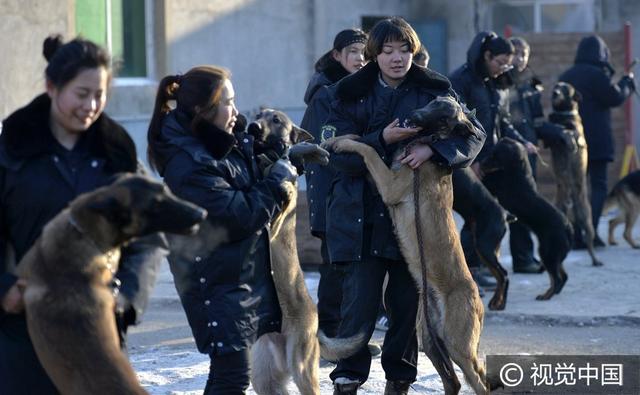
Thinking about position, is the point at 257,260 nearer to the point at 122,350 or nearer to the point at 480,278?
the point at 122,350

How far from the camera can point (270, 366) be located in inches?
216

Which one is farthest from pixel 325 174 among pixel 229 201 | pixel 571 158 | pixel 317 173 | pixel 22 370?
pixel 571 158

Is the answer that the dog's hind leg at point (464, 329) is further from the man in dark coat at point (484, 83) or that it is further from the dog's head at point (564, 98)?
the dog's head at point (564, 98)

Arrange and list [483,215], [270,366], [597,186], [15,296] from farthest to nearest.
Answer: [597,186], [483,215], [270,366], [15,296]

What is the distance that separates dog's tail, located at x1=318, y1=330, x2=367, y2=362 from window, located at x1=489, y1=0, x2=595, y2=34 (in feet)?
43.5

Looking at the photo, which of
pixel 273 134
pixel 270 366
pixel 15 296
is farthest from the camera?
pixel 270 366

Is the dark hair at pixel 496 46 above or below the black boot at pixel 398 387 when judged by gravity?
above

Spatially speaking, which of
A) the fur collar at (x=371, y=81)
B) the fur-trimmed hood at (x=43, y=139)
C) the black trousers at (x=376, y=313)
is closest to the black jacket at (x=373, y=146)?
the fur collar at (x=371, y=81)

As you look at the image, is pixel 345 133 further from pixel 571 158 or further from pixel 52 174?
pixel 571 158

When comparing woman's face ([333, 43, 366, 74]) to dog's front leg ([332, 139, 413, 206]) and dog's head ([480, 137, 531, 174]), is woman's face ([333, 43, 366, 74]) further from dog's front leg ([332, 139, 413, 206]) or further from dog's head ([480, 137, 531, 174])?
dog's head ([480, 137, 531, 174])

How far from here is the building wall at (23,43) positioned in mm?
12047

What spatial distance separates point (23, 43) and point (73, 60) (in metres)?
8.87

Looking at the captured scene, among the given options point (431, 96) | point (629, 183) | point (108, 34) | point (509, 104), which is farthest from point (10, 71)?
point (431, 96)

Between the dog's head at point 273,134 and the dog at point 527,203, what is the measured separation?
3381 millimetres
